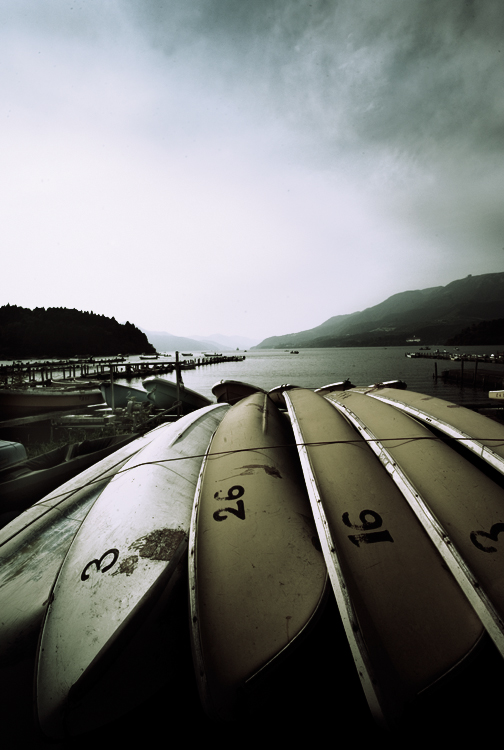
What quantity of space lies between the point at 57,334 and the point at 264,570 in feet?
402

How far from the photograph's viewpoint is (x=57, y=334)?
104 metres

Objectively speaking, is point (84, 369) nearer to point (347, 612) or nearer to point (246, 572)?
point (246, 572)

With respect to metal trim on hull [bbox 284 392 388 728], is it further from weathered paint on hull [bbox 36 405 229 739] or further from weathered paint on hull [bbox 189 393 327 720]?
weathered paint on hull [bbox 36 405 229 739]

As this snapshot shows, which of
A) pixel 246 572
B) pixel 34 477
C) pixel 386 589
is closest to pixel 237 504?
pixel 246 572

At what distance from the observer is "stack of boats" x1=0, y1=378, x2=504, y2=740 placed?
1.44m

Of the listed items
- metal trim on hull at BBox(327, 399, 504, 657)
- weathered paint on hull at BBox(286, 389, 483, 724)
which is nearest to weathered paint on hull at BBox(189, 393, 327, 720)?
weathered paint on hull at BBox(286, 389, 483, 724)

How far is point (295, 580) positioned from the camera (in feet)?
5.72

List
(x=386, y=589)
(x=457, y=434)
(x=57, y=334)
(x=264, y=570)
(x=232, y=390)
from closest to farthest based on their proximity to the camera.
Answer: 1. (x=386, y=589)
2. (x=264, y=570)
3. (x=457, y=434)
4. (x=232, y=390)
5. (x=57, y=334)

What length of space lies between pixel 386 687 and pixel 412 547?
0.76 m

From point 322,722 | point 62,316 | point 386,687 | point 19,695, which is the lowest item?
point 322,722

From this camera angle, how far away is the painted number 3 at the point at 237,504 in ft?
6.98

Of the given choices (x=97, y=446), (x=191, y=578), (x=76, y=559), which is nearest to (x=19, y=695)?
(x=76, y=559)

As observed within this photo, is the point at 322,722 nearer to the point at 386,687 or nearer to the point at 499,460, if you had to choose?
the point at 386,687

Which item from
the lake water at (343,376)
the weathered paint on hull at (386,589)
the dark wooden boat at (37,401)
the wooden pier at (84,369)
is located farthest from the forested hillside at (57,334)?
the weathered paint on hull at (386,589)
